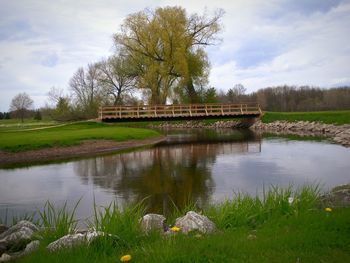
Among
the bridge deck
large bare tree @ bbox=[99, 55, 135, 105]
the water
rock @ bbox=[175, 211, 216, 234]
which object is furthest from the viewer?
large bare tree @ bbox=[99, 55, 135, 105]

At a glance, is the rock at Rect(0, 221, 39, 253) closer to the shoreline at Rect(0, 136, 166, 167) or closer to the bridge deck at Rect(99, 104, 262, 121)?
the shoreline at Rect(0, 136, 166, 167)

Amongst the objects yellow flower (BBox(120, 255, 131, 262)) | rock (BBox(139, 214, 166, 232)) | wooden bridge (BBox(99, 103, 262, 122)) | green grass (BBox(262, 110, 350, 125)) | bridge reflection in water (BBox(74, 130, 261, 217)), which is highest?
wooden bridge (BBox(99, 103, 262, 122))

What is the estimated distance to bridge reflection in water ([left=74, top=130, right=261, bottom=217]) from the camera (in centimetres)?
1141

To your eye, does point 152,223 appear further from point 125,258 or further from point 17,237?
point 17,237

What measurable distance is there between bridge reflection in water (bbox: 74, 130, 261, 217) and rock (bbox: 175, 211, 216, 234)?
3.23 meters

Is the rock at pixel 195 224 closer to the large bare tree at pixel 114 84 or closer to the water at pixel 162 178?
the water at pixel 162 178

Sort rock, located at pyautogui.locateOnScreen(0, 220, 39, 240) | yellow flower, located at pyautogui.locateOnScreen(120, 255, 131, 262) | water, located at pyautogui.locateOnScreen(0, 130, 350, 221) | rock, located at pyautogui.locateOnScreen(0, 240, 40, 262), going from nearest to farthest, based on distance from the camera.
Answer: yellow flower, located at pyautogui.locateOnScreen(120, 255, 131, 262), rock, located at pyautogui.locateOnScreen(0, 240, 40, 262), rock, located at pyautogui.locateOnScreen(0, 220, 39, 240), water, located at pyautogui.locateOnScreen(0, 130, 350, 221)

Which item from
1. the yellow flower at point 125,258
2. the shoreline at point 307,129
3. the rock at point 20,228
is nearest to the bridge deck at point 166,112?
the shoreline at point 307,129

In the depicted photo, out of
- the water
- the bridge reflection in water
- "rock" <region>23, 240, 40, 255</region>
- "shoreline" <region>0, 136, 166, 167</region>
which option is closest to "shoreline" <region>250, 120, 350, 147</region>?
the water

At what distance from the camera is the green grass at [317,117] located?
1535 inches

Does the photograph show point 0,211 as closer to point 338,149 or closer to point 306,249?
point 306,249

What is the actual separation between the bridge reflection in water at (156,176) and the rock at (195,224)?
10.6 ft

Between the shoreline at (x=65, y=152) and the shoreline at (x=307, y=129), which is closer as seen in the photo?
the shoreline at (x=65, y=152)

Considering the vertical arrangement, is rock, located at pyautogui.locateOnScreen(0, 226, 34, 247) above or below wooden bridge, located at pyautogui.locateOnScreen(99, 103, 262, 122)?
below
